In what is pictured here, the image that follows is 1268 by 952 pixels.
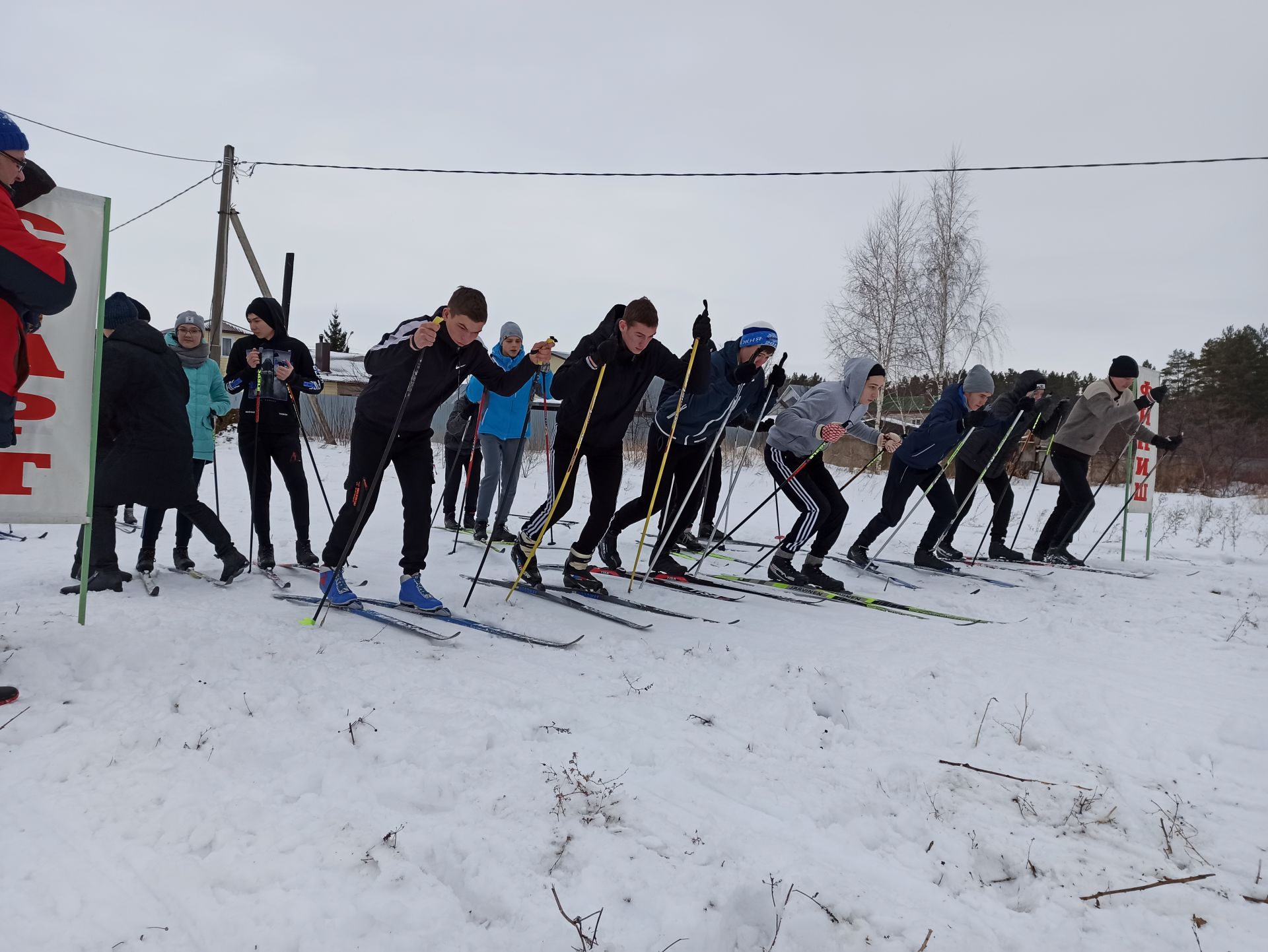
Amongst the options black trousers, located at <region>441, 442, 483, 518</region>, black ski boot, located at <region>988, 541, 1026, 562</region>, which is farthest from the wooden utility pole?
black ski boot, located at <region>988, 541, 1026, 562</region>

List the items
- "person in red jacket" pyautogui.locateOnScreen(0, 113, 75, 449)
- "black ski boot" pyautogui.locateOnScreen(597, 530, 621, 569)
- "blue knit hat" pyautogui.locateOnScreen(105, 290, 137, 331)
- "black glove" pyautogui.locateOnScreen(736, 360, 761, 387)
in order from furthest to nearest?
"black ski boot" pyautogui.locateOnScreen(597, 530, 621, 569), "black glove" pyautogui.locateOnScreen(736, 360, 761, 387), "blue knit hat" pyautogui.locateOnScreen(105, 290, 137, 331), "person in red jacket" pyautogui.locateOnScreen(0, 113, 75, 449)

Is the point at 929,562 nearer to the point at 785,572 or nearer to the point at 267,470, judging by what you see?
the point at 785,572

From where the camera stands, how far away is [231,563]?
16.6ft

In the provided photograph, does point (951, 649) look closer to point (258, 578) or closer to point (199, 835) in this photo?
point (199, 835)

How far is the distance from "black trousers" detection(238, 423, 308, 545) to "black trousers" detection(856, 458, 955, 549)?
16.1 feet

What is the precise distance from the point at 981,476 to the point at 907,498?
50.2 inches

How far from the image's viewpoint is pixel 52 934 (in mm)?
1601

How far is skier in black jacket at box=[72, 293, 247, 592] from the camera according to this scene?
4.58 meters

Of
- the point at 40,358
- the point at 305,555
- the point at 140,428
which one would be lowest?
the point at 305,555

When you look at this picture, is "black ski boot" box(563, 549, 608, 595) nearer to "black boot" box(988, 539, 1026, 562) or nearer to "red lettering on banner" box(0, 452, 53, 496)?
"red lettering on banner" box(0, 452, 53, 496)

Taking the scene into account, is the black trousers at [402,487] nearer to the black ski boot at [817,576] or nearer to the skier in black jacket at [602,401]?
the skier in black jacket at [602,401]

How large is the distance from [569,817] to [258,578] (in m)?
3.91

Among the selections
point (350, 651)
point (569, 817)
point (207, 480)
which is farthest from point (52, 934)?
point (207, 480)

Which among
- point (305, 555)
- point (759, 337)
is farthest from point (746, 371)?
point (305, 555)
